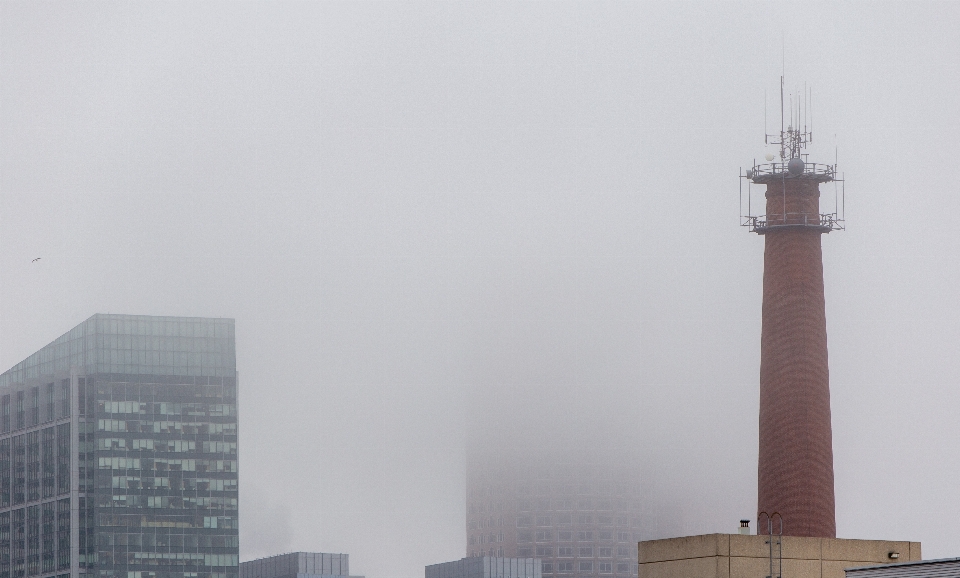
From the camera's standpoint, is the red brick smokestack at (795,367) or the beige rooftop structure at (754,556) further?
the red brick smokestack at (795,367)

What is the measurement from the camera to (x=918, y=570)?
75.5 m

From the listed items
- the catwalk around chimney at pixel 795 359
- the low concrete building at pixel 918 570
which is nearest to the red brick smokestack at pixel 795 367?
the catwalk around chimney at pixel 795 359

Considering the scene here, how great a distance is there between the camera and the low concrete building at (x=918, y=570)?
73.7 m

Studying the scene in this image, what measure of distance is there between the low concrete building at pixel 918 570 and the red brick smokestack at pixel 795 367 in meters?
36.5

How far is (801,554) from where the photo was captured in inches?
3819

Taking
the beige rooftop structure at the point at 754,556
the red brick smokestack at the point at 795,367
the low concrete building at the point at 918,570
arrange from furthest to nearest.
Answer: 1. the red brick smokestack at the point at 795,367
2. the beige rooftop structure at the point at 754,556
3. the low concrete building at the point at 918,570

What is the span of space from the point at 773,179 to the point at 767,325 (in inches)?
396

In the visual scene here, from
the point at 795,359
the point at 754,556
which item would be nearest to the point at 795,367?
the point at 795,359

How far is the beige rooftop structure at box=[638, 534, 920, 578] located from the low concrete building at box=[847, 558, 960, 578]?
14.8 m

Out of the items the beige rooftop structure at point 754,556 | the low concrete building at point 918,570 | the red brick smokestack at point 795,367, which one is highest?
the red brick smokestack at point 795,367

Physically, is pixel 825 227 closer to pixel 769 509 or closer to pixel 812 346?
pixel 812 346

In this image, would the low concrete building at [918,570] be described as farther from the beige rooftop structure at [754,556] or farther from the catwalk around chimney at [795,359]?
the catwalk around chimney at [795,359]

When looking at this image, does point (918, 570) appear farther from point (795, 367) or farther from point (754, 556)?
point (795, 367)

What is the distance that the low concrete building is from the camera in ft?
242
